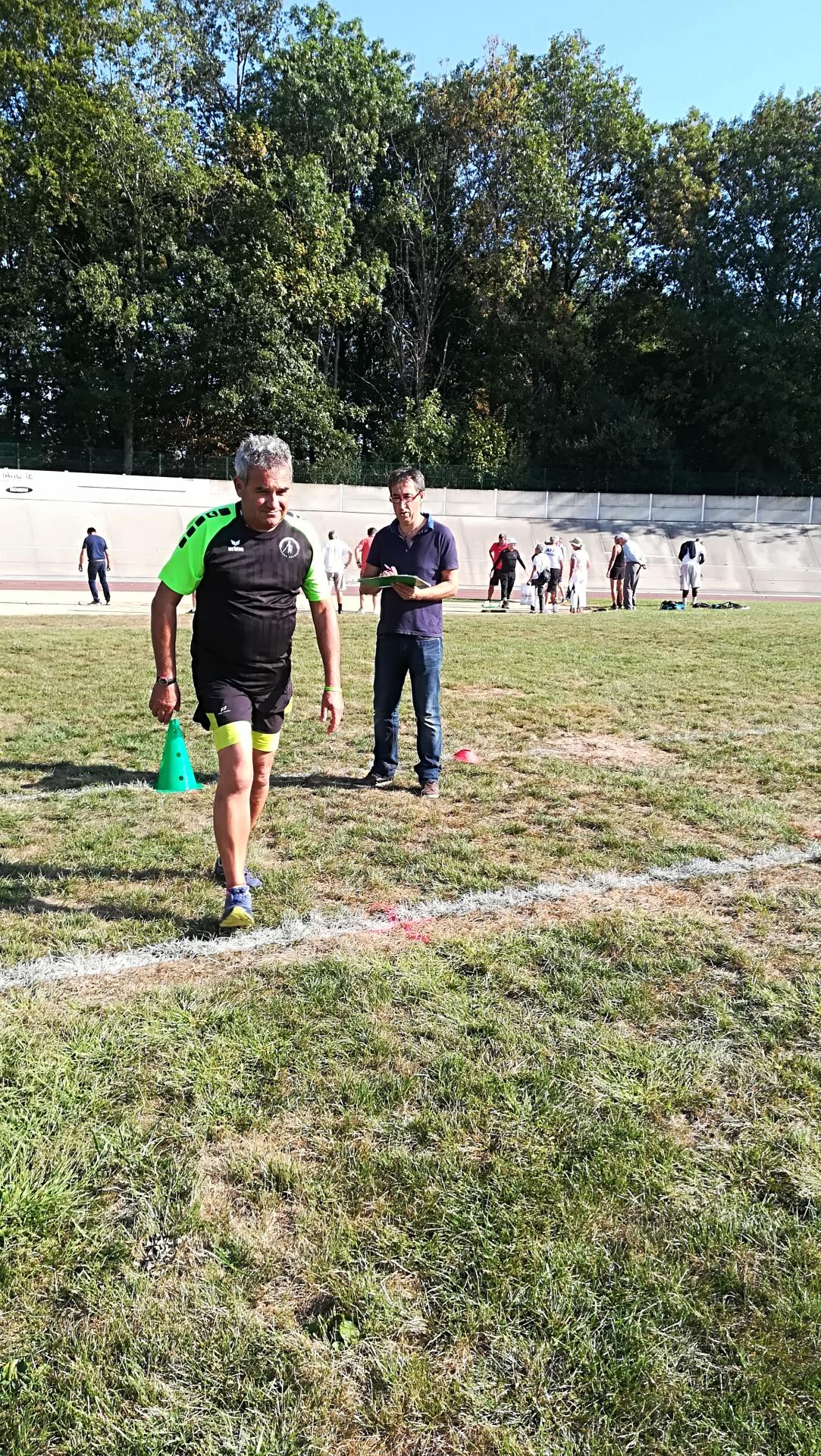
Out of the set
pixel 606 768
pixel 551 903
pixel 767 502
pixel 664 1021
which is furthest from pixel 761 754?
pixel 767 502

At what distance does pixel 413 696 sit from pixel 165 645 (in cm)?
245

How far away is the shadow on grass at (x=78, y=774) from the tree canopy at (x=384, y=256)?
32.8 m

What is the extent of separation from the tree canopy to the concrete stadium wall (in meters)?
4.82

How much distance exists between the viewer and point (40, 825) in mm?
4957

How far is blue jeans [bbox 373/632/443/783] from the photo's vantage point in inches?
230

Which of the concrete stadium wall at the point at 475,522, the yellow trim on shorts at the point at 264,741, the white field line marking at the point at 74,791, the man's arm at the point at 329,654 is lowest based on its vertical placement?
the white field line marking at the point at 74,791

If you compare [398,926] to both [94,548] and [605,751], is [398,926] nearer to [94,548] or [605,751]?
[605,751]

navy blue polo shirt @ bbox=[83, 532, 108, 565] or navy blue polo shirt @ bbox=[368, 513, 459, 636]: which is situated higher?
navy blue polo shirt @ bbox=[83, 532, 108, 565]

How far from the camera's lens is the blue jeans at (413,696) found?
19.1ft

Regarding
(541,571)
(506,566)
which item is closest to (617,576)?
(541,571)

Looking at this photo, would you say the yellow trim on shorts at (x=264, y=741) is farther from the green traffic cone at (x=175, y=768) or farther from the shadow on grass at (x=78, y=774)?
the shadow on grass at (x=78, y=774)

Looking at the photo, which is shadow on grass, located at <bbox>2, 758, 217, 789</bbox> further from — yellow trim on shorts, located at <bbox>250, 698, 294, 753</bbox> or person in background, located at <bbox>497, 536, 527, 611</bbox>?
person in background, located at <bbox>497, 536, 527, 611</bbox>

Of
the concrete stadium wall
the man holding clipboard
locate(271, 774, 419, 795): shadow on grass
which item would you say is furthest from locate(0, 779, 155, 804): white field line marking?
the concrete stadium wall

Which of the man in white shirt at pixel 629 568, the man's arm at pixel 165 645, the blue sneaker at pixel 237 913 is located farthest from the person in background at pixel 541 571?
the blue sneaker at pixel 237 913
